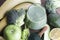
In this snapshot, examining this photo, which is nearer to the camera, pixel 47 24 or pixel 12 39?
pixel 12 39

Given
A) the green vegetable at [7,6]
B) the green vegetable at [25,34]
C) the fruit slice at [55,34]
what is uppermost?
the green vegetable at [7,6]

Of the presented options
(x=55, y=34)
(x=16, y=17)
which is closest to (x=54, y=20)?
(x=55, y=34)

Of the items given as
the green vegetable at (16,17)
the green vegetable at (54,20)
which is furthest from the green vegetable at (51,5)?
the green vegetable at (16,17)

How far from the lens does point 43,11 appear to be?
979 mm

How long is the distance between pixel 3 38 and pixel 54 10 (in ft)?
1.01

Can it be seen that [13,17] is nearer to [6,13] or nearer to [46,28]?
[6,13]

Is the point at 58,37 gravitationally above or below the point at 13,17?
below

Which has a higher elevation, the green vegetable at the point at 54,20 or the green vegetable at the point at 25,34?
the green vegetable at the point at 54,20

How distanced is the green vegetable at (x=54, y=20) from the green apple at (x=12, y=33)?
0.61 ft

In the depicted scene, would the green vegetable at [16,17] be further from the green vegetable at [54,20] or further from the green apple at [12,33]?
the green vegetable at [54,20]

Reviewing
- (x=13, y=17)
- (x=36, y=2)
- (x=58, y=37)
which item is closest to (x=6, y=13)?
(x=13, y=17)

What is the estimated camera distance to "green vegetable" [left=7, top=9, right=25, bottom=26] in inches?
37.5

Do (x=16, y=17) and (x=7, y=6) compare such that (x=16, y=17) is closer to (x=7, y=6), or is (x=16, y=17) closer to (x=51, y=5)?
(x=7, y=6)

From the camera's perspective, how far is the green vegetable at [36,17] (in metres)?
0.95
